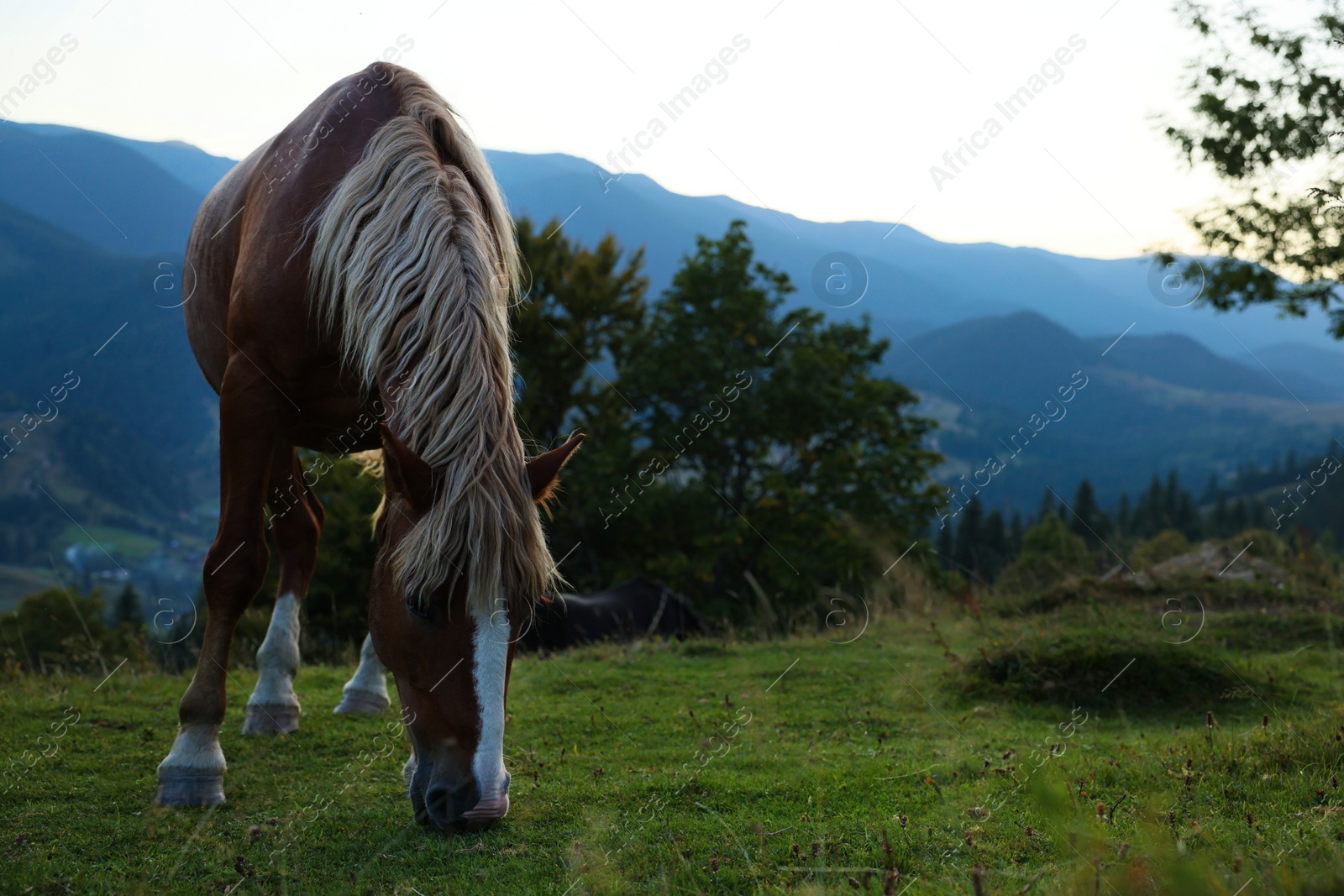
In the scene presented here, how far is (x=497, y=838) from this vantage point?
120 inches

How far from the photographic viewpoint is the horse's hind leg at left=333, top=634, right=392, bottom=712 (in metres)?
5.47

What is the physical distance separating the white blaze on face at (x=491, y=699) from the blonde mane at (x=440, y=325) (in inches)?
3.4

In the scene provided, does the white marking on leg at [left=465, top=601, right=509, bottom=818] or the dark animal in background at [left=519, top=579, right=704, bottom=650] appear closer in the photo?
the white marking on leg at [left=465, top=601, right=509, bottom=818]

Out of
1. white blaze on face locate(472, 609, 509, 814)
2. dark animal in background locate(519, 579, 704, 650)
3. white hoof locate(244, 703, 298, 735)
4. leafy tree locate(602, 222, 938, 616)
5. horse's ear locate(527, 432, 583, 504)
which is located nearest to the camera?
white blaze on face locate(472, 609, 509, 814)

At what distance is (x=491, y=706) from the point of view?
113 inches

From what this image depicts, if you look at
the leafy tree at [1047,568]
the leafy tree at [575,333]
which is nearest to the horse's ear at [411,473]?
the leafy tree at [1047,568]

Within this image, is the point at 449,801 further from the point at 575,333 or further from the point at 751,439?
the point at 575,333

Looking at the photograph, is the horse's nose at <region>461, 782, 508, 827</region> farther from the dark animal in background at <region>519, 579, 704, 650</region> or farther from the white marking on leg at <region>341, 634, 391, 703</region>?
the dark animal in background at <region>519, 579, 704, 650</region>

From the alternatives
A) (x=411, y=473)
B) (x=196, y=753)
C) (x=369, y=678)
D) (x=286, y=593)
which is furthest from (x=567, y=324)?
(x=411, y=473)

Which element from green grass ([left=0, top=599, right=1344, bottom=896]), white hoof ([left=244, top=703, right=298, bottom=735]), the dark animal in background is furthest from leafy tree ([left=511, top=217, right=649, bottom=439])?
white hoof ([left=244, top=703, right=298, bottom=735])

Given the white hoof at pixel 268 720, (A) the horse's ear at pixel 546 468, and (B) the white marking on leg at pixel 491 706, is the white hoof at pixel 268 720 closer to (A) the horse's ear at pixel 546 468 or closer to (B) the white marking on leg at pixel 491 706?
(B) the white marking on leg at pixel 491 706

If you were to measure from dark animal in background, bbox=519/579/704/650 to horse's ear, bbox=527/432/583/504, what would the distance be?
254 inches

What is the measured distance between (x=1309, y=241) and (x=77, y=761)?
13697mm

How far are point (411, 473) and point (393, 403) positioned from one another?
19.4 inches
